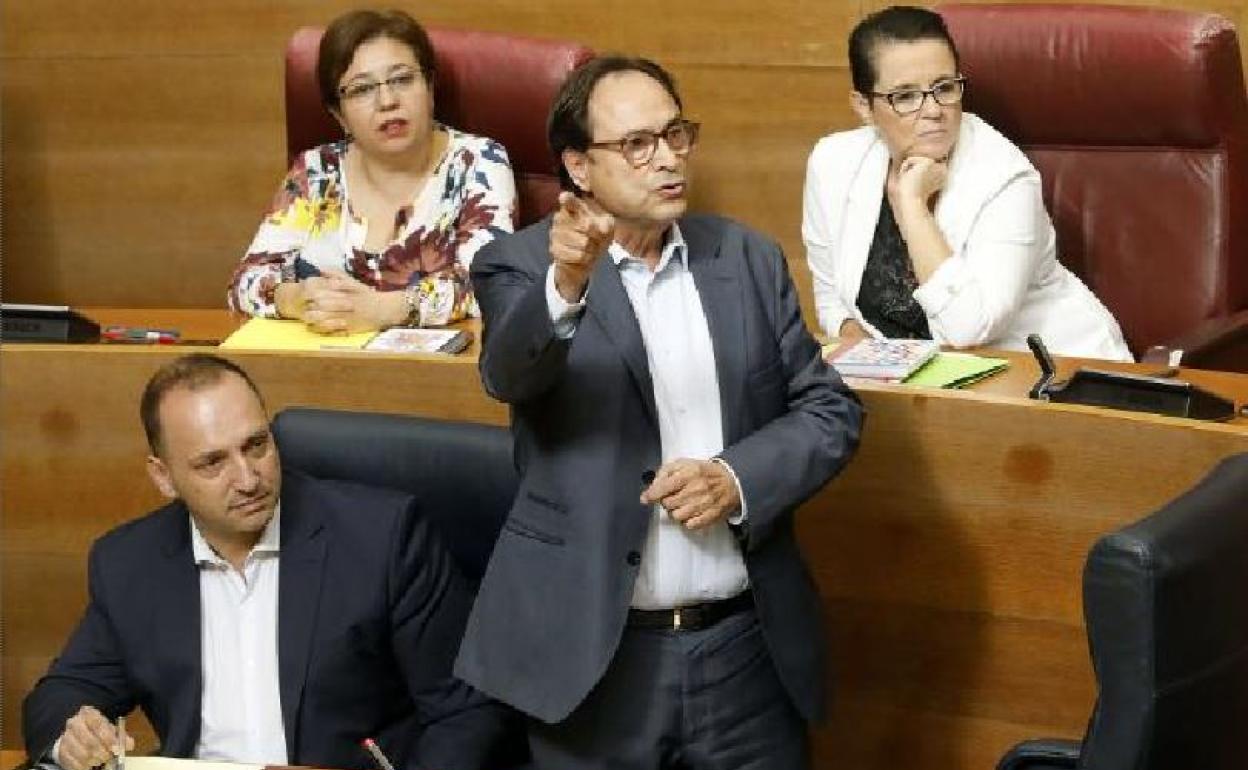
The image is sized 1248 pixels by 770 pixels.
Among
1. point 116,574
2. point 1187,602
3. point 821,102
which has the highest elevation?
point 821,102

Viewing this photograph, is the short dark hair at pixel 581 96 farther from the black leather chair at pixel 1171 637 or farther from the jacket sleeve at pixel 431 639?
the black leather chair at pixel 1171 637

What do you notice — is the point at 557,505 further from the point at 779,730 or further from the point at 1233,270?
the point at 1233,270

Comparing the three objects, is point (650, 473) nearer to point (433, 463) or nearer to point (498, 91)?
point (433, 463)

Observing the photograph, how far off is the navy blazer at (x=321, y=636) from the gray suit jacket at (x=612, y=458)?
0.11 m

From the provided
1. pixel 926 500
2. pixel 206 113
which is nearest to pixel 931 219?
pixel 926 500

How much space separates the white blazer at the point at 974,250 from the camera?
297 centimetres

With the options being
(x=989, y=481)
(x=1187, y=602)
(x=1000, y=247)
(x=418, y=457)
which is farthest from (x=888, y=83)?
(x=1187, y=602)

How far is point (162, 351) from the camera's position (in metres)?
2.99

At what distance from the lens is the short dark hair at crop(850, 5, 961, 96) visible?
307 centimetres

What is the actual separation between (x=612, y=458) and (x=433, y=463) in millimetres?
341

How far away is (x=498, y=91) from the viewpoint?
3434 millimetres

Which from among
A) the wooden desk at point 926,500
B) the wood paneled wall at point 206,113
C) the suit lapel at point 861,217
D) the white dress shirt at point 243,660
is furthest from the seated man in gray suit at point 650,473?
the wood paneled wall at point 206,113

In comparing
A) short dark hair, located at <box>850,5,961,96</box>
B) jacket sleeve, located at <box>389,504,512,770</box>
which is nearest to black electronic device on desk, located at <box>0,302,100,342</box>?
jacket sleeve, located at <box>389,504,512,770</box>

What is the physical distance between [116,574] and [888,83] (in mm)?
1310
